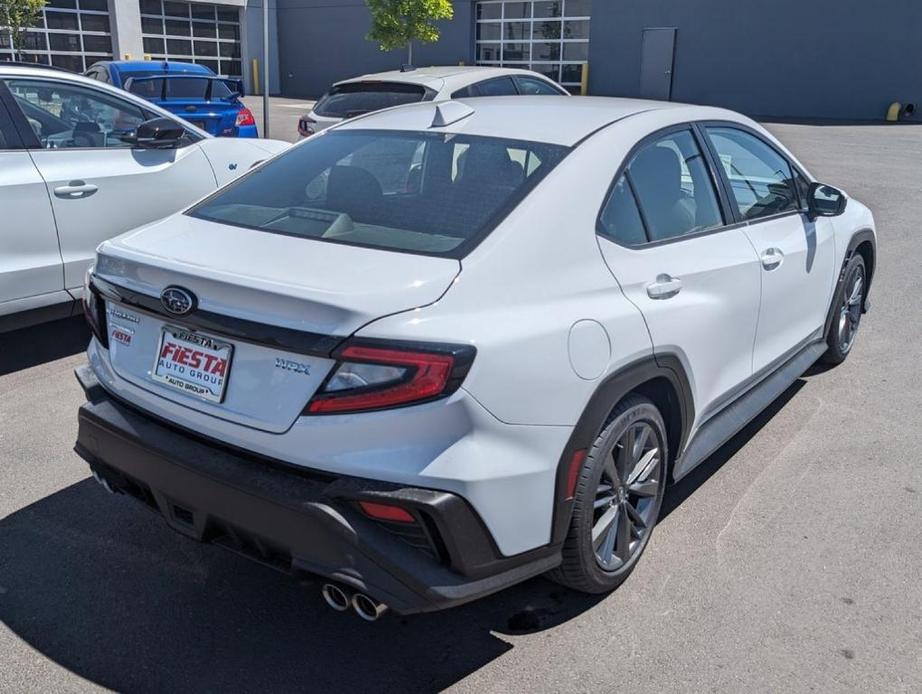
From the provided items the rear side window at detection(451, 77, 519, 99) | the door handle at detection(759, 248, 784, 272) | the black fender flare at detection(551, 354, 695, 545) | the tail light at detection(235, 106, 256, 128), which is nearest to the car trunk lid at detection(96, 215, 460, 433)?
the black fender flare at detection(551, 354, 695, 545)

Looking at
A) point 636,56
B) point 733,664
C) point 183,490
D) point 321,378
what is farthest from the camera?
point 636,56

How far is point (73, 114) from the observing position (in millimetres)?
5406

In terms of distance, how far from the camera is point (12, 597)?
3023mm

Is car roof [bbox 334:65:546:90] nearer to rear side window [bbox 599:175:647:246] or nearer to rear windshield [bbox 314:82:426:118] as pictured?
rear windshield [bbox 314:82:426:118]

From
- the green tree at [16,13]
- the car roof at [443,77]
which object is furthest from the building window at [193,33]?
the car roof at [443,77]

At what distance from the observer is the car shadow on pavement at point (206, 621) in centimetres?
269

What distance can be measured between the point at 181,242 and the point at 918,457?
11.7 ft

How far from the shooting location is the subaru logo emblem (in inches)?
101

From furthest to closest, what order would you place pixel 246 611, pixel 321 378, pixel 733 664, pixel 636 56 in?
pixel 636 56, pixel 246 611, pixel 733 664, pixel 321 378

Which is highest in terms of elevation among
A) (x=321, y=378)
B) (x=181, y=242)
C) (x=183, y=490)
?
(x=181, y=242)

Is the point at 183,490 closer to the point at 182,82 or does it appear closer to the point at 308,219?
the point at 308,219

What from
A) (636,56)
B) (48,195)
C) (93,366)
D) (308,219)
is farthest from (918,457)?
(636,56)

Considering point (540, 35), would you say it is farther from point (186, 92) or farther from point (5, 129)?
point (5, 129)

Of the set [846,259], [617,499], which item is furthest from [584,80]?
[617,499]
